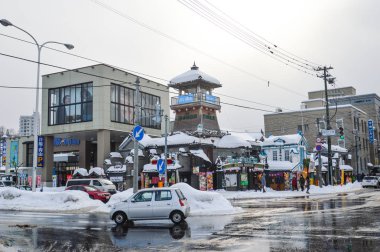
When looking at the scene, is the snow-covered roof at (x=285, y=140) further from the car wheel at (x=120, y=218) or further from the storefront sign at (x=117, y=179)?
the car wheel at (x=120, y=218)

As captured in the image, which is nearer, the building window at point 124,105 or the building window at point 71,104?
the building window at point 71,104

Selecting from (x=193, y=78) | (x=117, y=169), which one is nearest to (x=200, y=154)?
(x=193, y=78)

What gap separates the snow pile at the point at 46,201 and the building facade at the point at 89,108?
87.3 feet

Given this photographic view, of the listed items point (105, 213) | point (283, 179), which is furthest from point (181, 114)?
point (105, 213)

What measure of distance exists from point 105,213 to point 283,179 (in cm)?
2989

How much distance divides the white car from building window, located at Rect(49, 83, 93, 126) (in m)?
42.2

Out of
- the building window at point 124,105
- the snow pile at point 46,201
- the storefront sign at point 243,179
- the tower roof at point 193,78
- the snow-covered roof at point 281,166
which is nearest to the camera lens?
the snow pile at point 46,201

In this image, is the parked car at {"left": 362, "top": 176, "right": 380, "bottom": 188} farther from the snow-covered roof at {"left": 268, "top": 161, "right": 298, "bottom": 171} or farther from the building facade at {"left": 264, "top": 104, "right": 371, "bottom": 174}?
the building facade at {"left": 264, "top": 104, "right": 371, "bottom": 174}

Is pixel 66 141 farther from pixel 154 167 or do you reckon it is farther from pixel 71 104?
pixel 154 167

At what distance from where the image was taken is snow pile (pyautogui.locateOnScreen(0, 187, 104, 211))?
26.5m

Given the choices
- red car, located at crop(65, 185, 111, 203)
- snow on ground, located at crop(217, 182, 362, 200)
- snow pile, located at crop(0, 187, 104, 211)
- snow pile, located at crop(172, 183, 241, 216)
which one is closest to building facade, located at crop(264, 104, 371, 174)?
snow on ground, located at crop(217, 182, 362, 200)

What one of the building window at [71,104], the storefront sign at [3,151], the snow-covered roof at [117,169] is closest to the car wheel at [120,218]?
the snow-covered roof at [117,169]

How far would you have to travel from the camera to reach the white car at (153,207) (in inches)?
657

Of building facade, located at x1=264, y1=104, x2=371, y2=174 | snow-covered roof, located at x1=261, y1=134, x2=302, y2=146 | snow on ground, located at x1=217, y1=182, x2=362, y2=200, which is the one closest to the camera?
snow on ground, located at x1=217, y1=182, x2=362, y2=200
